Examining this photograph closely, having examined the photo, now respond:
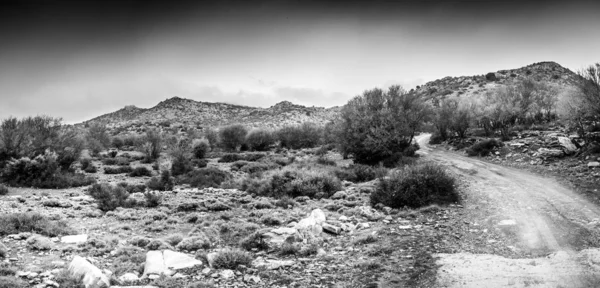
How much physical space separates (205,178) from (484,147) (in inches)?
798

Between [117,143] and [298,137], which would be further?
[117,143]

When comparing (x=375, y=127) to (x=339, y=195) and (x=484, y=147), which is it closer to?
(x=484, y=147)

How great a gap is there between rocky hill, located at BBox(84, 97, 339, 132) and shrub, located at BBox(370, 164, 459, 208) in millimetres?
61337

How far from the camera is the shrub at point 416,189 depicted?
1392 cm

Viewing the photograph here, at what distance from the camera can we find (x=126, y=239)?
11.2m

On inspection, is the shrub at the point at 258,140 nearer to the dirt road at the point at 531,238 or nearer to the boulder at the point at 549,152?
the boulder at the point at 549,152

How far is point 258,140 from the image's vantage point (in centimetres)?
4347

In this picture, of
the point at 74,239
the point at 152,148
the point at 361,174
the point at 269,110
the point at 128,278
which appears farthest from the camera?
the point at 269,110

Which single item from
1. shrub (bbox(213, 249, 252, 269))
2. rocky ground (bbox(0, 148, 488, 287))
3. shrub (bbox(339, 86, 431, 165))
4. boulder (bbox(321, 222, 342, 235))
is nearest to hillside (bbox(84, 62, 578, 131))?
shrub (bbox(339, 86, 431, 165))

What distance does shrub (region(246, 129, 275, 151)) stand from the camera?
142ft

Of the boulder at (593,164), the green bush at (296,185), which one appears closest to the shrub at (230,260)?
the green bush at (296,185)

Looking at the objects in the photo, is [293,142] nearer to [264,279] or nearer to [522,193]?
[522,193]

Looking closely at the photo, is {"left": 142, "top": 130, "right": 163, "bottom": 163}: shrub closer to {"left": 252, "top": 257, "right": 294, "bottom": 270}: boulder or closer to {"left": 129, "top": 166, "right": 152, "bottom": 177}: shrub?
{"left": 129, "top": 166, "right": 152, "bottom": 177}: shrub

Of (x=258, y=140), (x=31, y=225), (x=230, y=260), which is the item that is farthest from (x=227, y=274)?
(x=258, y=140)
